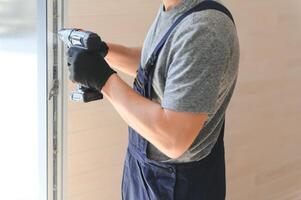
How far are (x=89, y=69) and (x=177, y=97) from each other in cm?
23

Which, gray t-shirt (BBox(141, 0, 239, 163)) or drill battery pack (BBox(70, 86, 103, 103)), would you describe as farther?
drill battery pack (BBox(70, 86, 103, 103))

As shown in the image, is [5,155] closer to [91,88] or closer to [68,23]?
[68,23]

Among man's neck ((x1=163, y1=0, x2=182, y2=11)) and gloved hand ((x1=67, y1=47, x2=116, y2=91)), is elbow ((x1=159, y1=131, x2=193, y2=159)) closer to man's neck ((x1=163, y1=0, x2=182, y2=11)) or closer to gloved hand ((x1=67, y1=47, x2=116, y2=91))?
gloved hand ((x1=67, y1=47, x2=116, y2=91))

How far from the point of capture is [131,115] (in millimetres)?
1119

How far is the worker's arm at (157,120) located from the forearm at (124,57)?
0.31 metres

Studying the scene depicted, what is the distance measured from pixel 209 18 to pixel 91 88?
0.34 meters

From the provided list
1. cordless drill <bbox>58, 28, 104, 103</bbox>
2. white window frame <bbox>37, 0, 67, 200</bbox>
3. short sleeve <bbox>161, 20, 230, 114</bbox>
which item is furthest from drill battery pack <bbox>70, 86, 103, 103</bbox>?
white window frame <bbox>37, 0, 67, 200</bbox>

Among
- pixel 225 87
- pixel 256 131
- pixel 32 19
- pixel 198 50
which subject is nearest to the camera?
pixel 198 50

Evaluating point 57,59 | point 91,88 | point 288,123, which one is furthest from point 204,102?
point 288,123

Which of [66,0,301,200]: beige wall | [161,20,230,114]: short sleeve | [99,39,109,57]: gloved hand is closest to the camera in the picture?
[161,20,230,114]: short sleeve

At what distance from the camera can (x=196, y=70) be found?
41.2 inches

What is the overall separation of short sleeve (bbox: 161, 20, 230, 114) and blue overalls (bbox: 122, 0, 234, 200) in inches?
4.8

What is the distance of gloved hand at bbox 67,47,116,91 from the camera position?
1.15 meters

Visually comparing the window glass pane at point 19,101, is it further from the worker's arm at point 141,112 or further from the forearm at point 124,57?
the worker's arm at point 141,112
